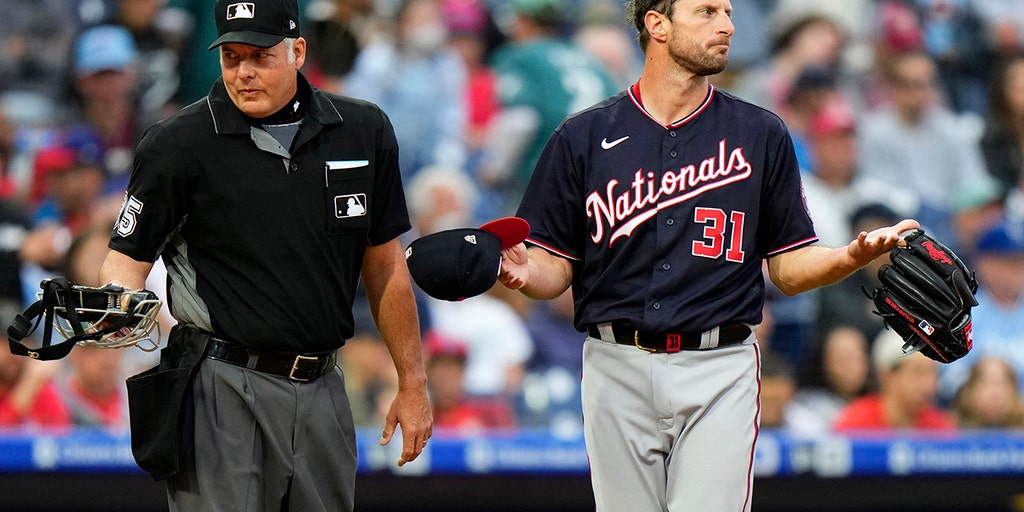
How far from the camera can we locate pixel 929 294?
3646 millimetres

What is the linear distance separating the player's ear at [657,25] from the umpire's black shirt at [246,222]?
0.98m

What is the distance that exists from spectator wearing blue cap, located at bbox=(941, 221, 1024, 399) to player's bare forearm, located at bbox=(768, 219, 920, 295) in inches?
161

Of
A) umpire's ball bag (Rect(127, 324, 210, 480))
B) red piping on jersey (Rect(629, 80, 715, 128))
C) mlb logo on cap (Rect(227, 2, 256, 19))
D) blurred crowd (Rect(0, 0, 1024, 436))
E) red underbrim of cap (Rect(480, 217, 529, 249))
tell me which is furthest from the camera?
blurred crowd (Rect(0, 0, 1024, 436))

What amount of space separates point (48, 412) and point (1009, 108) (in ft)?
19.7

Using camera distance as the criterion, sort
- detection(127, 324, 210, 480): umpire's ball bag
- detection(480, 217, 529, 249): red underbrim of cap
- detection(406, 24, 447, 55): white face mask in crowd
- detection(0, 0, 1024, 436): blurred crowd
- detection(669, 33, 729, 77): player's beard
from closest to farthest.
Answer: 1. detection(127, 324, 210, 480): umpire's ball bag
2. detection(480, 217, 529, 249): red underbrim of cap
3. detection(669, 33, 729, 77): player's beard
4. detection(0, 0, 1024, 436): blurred crowd
5. detection(406, 24, 447, 55): white face mask in crowd

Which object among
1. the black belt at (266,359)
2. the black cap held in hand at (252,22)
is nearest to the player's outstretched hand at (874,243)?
the black belt at (266,359)

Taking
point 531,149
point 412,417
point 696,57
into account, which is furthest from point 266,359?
point 531,149

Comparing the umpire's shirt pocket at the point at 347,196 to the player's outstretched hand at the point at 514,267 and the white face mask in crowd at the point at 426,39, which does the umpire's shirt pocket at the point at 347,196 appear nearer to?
the player's outstretched hand at the point at 514,267

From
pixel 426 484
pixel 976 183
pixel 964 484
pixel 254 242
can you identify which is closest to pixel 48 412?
pixel 426 484

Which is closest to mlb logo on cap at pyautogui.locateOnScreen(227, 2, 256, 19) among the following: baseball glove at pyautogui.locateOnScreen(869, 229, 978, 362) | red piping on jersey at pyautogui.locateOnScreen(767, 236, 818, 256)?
red piping on jersey at pyautogui.locateOnScreen(767, 236, 818, 256)

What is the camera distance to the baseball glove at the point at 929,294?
362cm

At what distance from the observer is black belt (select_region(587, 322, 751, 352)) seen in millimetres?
3771

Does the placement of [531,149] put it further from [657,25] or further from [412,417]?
[412,417]

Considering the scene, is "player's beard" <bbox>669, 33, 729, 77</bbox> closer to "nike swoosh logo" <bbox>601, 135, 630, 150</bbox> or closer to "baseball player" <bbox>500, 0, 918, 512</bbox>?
"baseball player" <bbox>500, 0, 918, 512</bbox>
